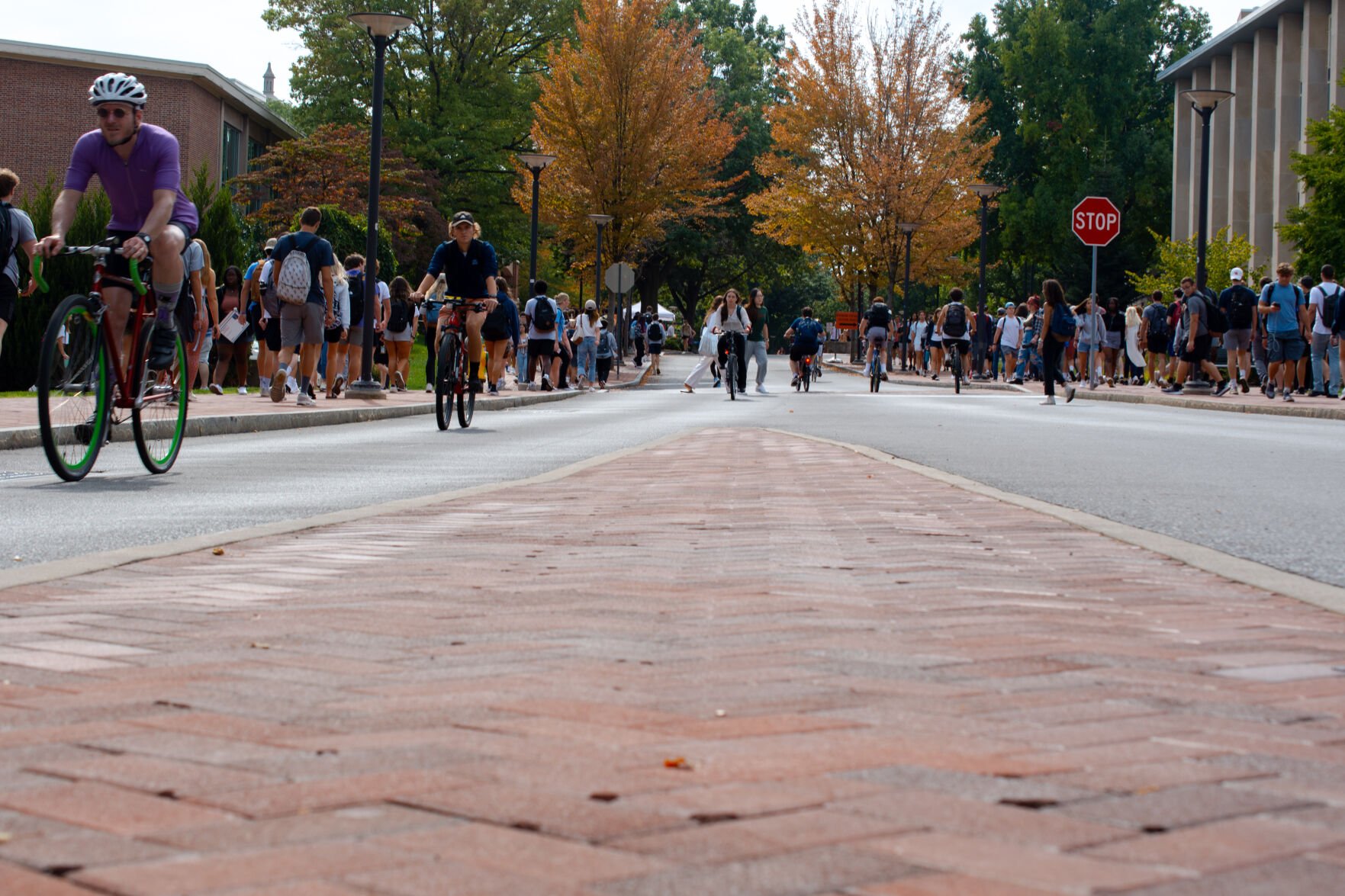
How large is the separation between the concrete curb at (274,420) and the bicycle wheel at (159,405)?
2148mm

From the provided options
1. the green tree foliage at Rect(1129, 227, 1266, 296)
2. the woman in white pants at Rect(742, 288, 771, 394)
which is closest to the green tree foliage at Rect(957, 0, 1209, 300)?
the green tree foliage at Rect(1129, 227, 1266, 296)

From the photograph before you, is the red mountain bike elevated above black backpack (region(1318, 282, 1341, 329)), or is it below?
below

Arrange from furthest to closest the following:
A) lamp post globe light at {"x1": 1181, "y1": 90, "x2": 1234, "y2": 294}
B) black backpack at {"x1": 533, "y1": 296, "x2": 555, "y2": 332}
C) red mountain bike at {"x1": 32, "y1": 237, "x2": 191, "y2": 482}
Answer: lamp post globe light at {"x1": 1181, "y1": 90, "x2": 1234, "y2": 294}
black backpack at {"x1": 533, "y1": 296, "x2": 555, "y2": 332}
red mountain bike at {"x1": 32, "y1": 237, "x2": 191, "y2": 482}

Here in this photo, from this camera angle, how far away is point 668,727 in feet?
8.67

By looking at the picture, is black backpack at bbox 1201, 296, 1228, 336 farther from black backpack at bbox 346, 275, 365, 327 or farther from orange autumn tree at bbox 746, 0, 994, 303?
orange autumn tree at bbox 746, 0, 994, 303

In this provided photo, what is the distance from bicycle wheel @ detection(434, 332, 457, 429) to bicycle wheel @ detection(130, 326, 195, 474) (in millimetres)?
4965

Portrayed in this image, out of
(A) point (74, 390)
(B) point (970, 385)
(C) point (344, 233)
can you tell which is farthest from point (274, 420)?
(C) point (344, 233)

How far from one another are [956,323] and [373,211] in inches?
611

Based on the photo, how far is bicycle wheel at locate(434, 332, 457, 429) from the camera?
14.0 metres

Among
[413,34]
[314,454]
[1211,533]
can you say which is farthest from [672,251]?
[1211,533]

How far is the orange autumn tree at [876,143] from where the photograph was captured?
178 ft

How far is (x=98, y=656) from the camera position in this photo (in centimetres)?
327

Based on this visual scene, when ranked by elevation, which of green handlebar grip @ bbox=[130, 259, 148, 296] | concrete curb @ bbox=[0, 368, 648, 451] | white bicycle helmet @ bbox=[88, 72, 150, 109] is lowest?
concrete curb @ bbox=[0, 368, 648, 451]

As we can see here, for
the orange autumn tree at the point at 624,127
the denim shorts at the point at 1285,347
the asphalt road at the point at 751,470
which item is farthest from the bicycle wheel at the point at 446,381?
the orange autumn tree at the point at 624,127
